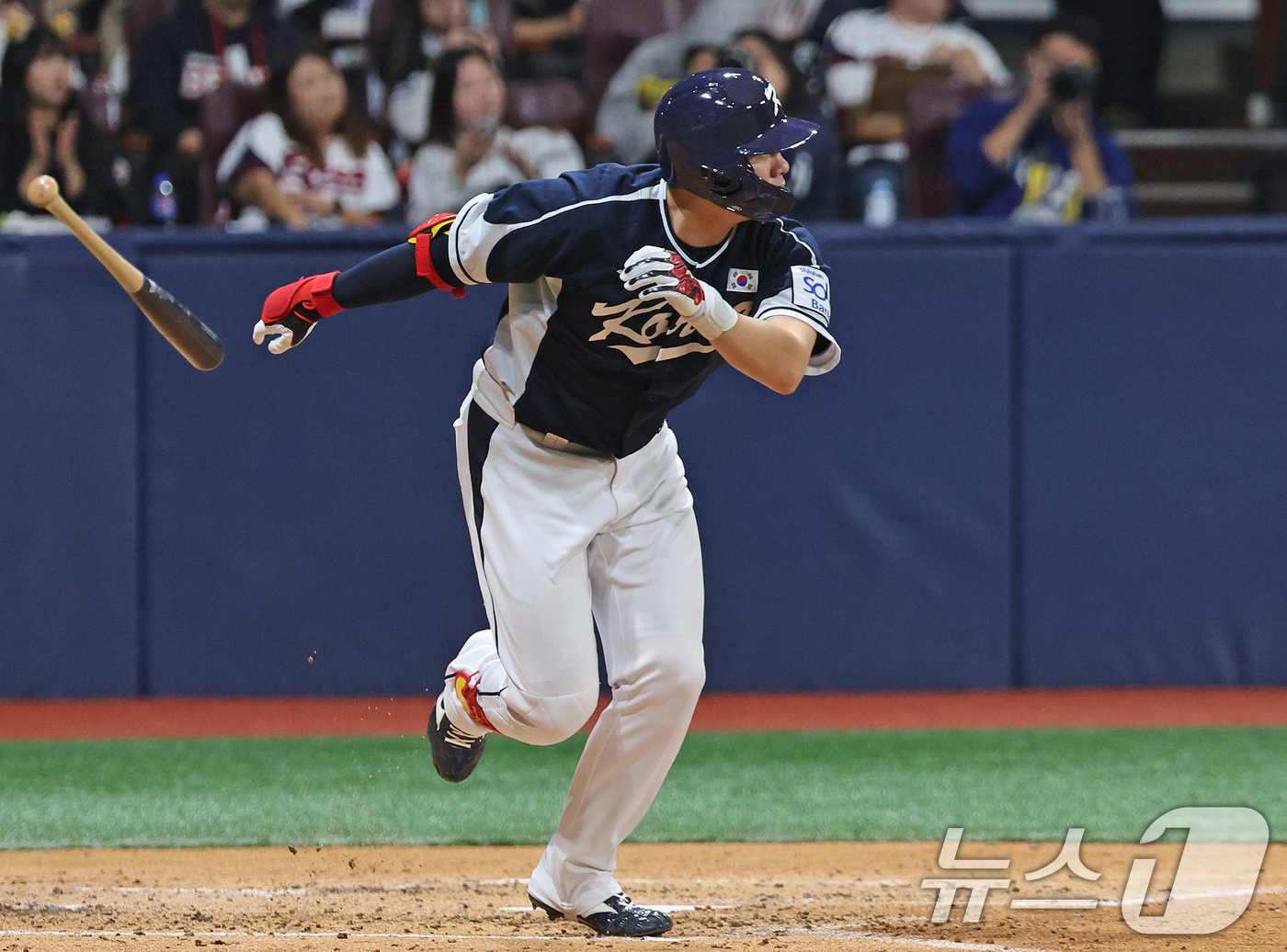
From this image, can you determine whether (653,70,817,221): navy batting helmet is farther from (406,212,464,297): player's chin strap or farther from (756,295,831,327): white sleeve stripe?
(406,212,464,297): player's chin strap

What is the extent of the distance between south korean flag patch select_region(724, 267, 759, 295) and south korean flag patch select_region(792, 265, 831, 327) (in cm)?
9

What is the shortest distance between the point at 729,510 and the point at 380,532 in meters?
1.46

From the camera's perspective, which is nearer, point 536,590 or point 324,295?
point 536,590

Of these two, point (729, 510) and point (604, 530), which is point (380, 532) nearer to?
point (729, 510)

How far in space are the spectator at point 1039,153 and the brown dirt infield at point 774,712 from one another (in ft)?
7.13

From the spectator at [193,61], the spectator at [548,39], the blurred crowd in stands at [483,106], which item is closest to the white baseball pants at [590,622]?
the blurred crowd in stands at [483,106]

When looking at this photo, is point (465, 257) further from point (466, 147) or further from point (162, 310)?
point (466, 147)

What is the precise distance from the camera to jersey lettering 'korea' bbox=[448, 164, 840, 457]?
353 centimetres

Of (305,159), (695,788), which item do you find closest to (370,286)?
A: (695,788)

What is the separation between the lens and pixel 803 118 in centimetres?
727

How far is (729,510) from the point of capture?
6.90m

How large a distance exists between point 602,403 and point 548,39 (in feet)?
19.6

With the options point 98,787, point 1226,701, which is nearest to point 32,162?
point 98,787

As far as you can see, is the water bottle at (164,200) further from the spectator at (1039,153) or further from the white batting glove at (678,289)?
the white batting glove at (678,289)
